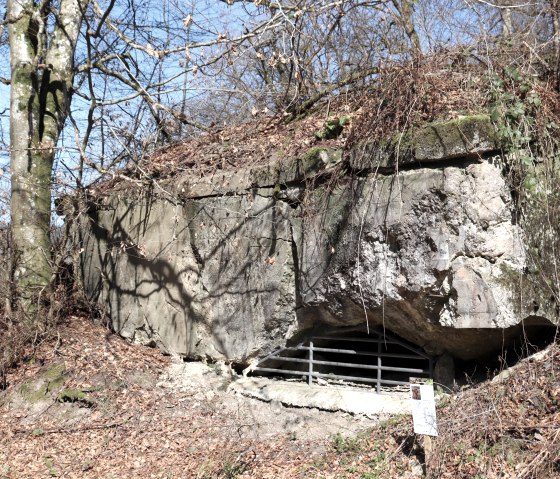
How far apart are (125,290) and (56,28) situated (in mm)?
3741

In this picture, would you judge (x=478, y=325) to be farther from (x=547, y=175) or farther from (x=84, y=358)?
(x=84, y=358)

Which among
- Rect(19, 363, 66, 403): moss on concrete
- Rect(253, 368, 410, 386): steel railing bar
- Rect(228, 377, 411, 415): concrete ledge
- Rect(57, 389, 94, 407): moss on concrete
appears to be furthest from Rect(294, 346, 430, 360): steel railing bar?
Rect(19, 363, 66, 403): moss on concrete

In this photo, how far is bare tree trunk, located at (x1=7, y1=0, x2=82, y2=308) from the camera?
812cm

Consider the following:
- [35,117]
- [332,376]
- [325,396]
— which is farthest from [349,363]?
[35,117]

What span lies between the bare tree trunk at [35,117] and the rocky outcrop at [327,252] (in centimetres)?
83

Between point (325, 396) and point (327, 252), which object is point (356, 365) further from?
point (327, 252)

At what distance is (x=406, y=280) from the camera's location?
5684 mm

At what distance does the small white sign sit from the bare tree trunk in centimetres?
531

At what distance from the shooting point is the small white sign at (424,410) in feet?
15.0

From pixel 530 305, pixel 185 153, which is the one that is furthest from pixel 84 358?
pixel 530 305

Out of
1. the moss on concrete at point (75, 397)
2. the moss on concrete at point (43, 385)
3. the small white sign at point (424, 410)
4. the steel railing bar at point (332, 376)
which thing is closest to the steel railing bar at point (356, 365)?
the steel railing bar at point (332, 376)

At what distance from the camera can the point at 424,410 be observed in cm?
464

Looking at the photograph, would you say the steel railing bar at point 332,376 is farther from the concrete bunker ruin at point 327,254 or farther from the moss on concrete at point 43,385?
the moss on concrete at point 43,385

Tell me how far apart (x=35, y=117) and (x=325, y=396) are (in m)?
5.39
